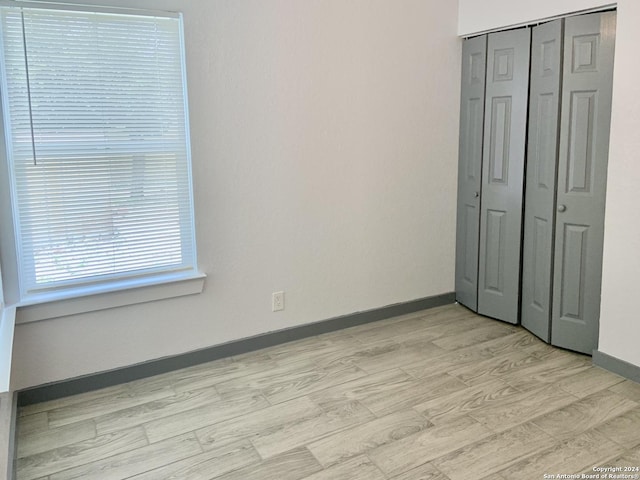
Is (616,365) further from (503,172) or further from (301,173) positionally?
(301,173)

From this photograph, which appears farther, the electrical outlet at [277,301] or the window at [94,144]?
the electrical outlet at [277,301]

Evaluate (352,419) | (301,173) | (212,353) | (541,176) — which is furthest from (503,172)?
(212,353)

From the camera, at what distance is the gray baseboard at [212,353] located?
8.89 feet

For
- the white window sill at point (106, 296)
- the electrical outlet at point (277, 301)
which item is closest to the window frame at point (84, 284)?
the white window sill at point (106, 296)

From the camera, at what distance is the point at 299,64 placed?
10.2ft

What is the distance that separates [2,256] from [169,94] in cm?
109

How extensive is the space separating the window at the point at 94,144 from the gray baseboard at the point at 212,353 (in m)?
0.48

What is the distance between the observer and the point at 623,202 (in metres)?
2.76

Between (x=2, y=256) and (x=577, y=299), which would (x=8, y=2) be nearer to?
(x=2, y=256)

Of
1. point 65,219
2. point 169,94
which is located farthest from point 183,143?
point 65,219

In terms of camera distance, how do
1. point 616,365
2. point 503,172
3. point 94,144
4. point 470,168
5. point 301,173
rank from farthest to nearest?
point 470,168, point 503,172, point 301,173, point 616,365, point 94,144

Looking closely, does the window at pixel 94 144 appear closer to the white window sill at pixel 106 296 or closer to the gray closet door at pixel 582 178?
the white window sill at pixel 106 296

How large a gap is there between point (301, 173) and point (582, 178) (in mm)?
1556

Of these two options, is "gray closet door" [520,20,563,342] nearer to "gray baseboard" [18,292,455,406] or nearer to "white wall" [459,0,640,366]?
"white wall" [459,0,640,366]
